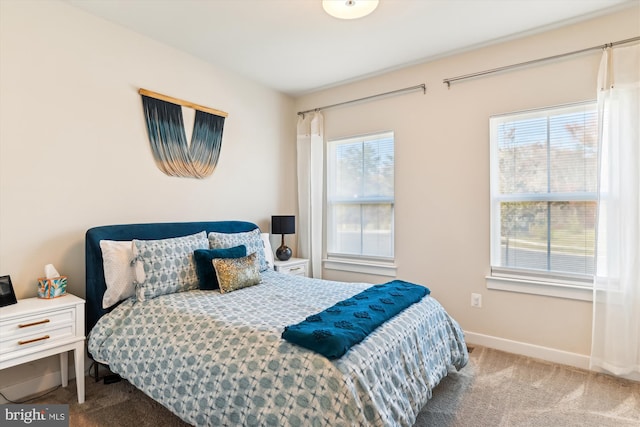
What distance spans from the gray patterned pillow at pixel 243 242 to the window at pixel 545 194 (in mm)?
2089

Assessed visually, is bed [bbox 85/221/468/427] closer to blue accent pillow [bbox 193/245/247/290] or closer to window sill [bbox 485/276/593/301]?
blue accent pillow [bbox 193/245/247/290]

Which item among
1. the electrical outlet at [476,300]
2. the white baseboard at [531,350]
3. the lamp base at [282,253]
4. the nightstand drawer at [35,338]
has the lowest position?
the white baseboard at [531,350]

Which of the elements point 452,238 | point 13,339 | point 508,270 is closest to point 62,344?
point 13,339

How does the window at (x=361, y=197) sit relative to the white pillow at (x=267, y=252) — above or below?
above

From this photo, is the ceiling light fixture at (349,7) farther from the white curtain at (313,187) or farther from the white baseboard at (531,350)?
the white baseboard at (531,350)

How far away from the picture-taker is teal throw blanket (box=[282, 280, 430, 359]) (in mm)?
1524

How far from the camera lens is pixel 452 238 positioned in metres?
3.25

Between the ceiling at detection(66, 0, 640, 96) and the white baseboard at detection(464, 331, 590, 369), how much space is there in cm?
259

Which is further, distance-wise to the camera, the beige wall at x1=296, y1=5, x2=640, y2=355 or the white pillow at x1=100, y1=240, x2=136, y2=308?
the beige wall at x1=296, y1=5, x2=640, y2=355

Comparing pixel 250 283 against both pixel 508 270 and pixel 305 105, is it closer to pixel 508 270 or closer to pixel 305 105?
pixel 508 270

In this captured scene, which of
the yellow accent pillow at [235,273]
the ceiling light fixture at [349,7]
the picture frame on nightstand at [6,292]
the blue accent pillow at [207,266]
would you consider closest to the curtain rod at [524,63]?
the ceiling light fixture at [349,7]

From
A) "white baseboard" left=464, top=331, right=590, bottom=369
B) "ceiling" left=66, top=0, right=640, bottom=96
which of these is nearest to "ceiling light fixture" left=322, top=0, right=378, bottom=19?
"ceiling" left=66, top=0, right=640, bottom=96

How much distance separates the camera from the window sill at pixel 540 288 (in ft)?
8.74

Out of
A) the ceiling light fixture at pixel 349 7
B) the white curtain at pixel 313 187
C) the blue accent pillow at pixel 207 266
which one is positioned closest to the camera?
the ceiling light fixture at pixel 349 7
